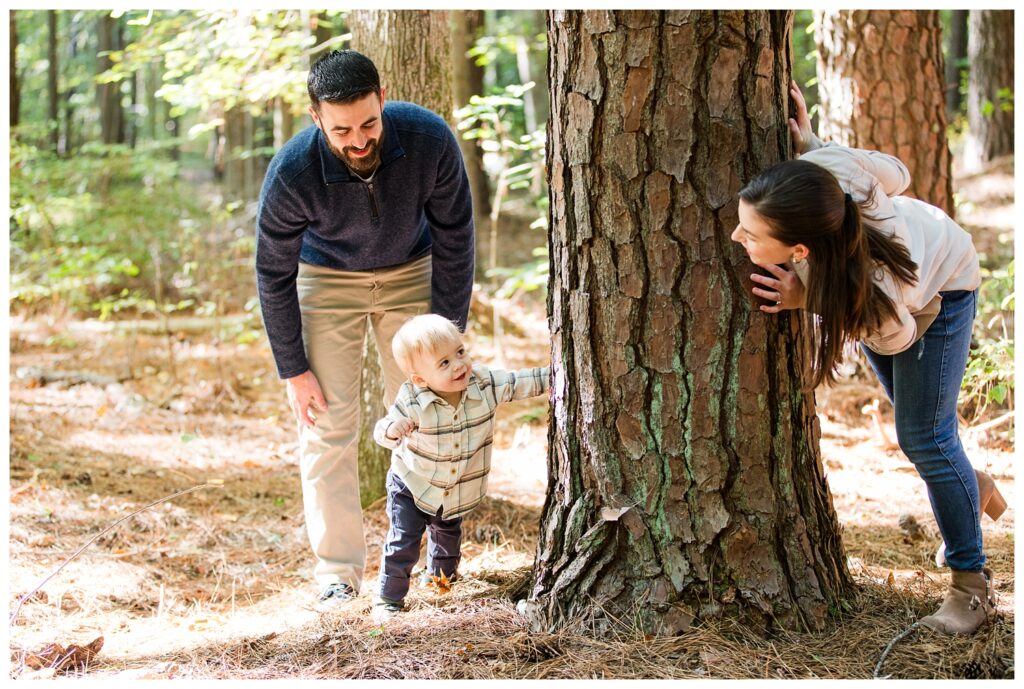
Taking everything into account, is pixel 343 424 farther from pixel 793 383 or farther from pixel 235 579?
pixel 793 383

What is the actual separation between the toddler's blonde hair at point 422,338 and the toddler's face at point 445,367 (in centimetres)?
2

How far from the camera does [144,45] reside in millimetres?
6672

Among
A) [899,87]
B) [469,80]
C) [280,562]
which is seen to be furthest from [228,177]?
[280,562]

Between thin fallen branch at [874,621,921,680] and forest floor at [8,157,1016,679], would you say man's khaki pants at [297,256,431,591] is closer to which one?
forest floor at [8,157,1016,679]

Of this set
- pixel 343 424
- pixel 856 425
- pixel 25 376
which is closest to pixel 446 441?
pixel 343 424

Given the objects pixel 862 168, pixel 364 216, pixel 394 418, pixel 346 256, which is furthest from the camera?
pixel 346 256

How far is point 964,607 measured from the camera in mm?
2678

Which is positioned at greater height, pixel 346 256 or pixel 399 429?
pixel 346 256

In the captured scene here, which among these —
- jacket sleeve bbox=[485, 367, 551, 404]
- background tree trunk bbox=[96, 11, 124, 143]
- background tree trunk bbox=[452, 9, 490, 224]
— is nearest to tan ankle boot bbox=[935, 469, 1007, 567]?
jacket sleeve bbox=[485, 367, 551, 404]

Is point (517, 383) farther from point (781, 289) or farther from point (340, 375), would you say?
point (781, 289)

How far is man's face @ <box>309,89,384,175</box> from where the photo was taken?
2.91m

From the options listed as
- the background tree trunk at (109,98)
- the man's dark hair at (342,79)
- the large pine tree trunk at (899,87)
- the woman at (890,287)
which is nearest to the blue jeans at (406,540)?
the man's dark hair at (342,79)

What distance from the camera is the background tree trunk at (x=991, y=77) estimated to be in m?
11.4

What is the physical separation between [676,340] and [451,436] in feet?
3.12
